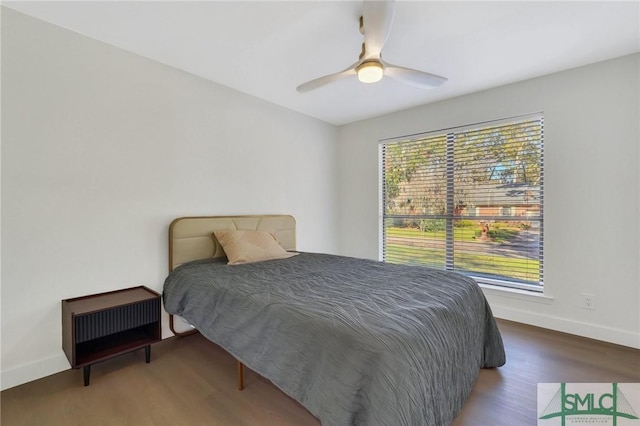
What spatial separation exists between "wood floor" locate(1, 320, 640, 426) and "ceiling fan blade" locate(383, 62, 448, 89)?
2135 mm

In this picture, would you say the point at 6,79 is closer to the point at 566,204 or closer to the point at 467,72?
the point at 467,72

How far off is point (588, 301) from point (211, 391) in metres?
3.24

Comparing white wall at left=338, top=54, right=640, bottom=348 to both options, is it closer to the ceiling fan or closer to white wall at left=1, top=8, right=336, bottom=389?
the ceiling fan

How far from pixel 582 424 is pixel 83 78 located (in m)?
3.91

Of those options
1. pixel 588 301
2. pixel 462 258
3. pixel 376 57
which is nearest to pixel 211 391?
pixel 376 57

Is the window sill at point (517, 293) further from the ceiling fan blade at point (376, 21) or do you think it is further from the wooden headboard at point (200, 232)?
the ceiling fan blade at point (376, 21)

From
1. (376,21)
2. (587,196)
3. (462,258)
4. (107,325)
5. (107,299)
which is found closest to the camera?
(376,21)

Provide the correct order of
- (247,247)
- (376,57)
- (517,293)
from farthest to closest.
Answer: (517,293)
(247,247)
(376,57)

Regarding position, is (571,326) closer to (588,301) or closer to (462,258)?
(588,301)

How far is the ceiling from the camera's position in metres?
1.83

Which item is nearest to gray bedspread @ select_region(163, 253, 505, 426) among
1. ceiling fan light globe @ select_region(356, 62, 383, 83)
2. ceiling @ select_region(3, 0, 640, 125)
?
ceiling fan light globe @ select_region(356, 62, 383, 83)

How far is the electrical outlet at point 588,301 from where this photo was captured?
2.54 metres

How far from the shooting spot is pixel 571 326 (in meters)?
2.63

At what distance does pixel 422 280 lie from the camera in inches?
78.4
